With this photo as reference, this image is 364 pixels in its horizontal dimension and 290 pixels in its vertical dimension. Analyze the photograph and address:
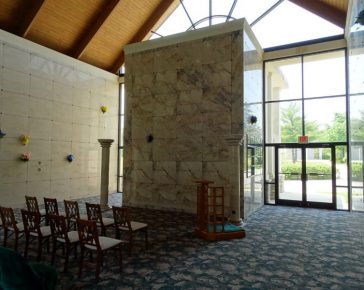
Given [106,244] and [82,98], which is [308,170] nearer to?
[106,244]

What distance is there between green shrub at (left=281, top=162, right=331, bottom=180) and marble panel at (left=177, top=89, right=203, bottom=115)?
3716mm

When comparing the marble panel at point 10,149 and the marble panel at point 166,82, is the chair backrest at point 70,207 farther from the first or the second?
the marble panel at point 166,82

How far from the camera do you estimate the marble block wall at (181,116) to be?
772cm

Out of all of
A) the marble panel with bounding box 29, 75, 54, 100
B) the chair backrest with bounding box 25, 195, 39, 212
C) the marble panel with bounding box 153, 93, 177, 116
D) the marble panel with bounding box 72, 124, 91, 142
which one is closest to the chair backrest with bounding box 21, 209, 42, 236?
the chair backrest with bounding box 25, 195, 39, 212

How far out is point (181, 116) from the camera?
841 centimetres

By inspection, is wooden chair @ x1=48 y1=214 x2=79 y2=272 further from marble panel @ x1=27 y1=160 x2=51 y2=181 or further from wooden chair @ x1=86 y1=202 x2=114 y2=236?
marble panel @ x1=27 y1=160 x2=51 y2=181

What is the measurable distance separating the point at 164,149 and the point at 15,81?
15.7 ft

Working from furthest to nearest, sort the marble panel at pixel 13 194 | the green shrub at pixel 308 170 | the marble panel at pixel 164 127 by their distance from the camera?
the green shrub at pixel 308 170 < the marble panel at pixel 164 127 < the marble panel at pixel 13 194

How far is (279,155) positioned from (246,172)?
249cm

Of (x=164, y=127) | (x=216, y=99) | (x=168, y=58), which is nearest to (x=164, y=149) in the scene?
(x=164, y=127)

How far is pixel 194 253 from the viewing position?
184 inches

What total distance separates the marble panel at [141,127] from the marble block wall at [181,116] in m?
0.03

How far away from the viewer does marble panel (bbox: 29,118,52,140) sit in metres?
8.81

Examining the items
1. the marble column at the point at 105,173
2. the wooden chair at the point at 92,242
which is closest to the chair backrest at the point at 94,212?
the wooden chair at the point at 92,242
